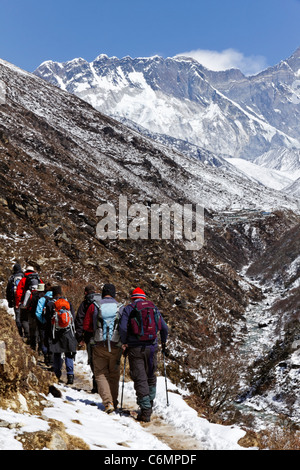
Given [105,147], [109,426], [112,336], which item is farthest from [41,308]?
[105,147]

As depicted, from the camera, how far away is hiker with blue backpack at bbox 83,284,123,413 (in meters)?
8.04

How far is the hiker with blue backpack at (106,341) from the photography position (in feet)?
26.4

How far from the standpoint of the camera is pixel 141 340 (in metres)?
7.75

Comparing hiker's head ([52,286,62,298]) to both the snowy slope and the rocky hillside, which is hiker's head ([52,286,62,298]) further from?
the snowy slope

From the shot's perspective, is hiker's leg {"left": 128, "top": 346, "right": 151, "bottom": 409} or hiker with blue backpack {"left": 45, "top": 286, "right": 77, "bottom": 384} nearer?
Answer: hiker's leg {"left": 128, "top": 346, "right": 151, "bottom": 409}

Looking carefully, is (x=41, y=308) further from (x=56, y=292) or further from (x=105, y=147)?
(x=105, y=147)

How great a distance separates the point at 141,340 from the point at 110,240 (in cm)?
3232

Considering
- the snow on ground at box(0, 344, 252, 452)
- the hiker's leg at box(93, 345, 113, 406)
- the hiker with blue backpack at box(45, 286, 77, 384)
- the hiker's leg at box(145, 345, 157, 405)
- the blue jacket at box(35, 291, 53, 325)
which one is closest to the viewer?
the snow on ground at box(0, 344, 252, 452)

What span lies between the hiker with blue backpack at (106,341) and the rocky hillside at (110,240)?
7.88 meters

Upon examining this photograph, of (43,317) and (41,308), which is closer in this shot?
(43,317)

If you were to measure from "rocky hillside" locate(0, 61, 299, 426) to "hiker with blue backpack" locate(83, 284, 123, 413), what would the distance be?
25.9ft

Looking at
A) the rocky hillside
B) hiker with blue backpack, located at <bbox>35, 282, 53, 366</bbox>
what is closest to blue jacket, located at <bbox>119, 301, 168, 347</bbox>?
hiker with blue backpack, located at <bbox>35, 282, 53, 366</bbox>
